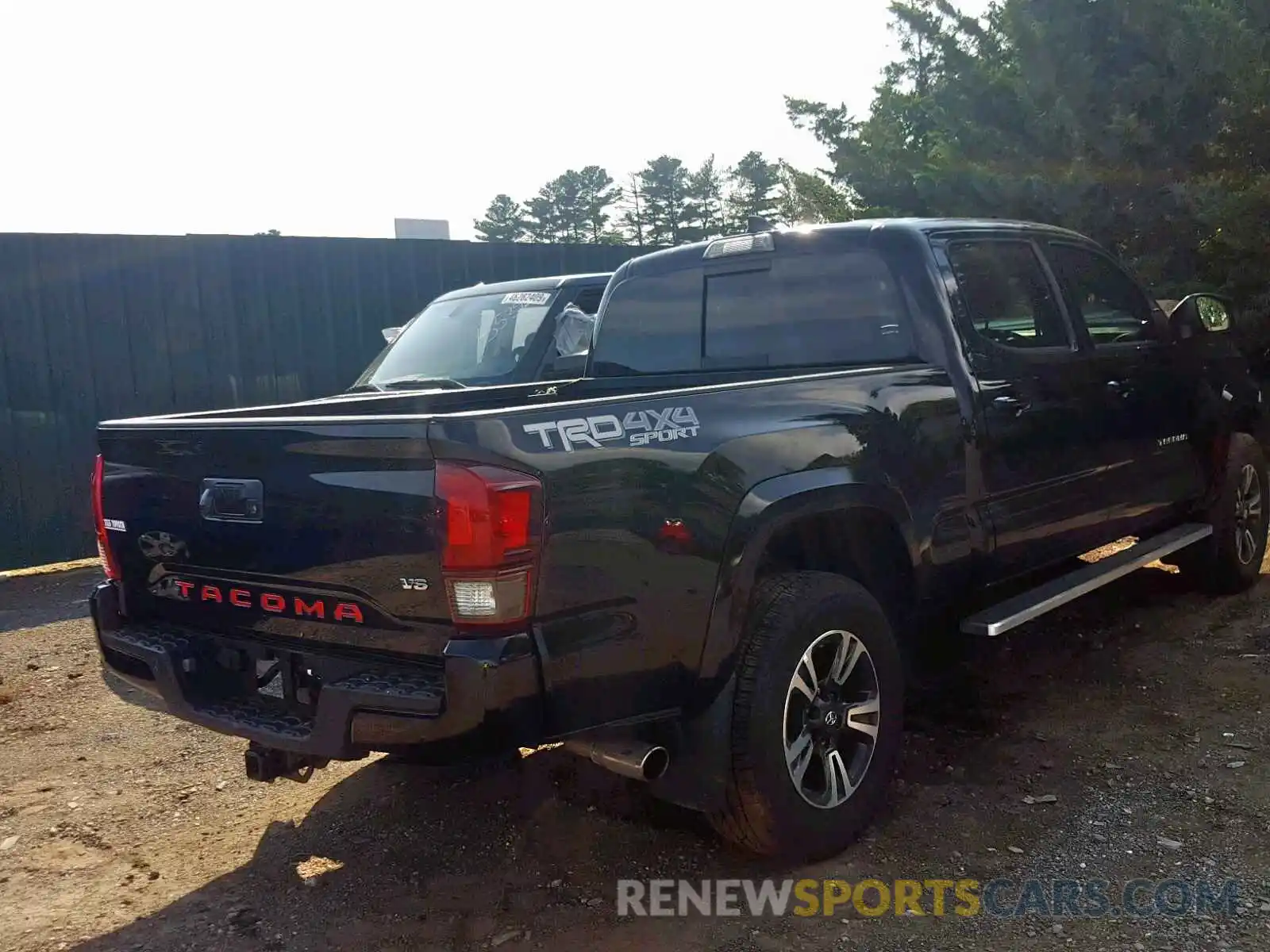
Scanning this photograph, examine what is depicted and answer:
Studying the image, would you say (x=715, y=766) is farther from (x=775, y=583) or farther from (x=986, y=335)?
(x=986, y=335)

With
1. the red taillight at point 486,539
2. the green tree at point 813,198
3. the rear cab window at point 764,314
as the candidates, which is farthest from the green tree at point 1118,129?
the red taillight at point 486,539

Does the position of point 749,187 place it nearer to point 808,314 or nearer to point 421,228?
point 421,228

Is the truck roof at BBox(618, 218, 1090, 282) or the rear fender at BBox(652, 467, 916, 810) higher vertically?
the truck roof at BBox(618, 218, 1090, 282)

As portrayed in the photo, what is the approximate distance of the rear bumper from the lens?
2492 mm

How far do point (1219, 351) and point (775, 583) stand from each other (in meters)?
3.69

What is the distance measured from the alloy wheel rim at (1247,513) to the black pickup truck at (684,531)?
1433 mm

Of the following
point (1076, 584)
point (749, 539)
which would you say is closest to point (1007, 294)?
point (1076, 584)

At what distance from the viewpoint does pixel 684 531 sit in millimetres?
2836

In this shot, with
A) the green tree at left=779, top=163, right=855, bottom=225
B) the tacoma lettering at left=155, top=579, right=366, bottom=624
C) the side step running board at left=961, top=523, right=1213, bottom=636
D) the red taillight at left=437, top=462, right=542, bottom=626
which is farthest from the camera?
the green tree at left=779, top=163, right=855, bottom=225

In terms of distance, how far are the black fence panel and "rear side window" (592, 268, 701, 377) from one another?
5.58m

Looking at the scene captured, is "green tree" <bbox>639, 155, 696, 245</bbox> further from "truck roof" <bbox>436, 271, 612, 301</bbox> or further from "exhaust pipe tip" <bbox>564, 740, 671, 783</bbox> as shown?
"exhaust pipe tip" <bbox>564, 740, 671, 783</bbox>

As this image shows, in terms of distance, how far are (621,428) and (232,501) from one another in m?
1.09

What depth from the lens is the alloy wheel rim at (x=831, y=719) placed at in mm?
3160

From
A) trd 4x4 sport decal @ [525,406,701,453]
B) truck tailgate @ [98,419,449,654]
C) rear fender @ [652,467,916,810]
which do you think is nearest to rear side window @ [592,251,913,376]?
rear fender @ [652,467,916,810]
